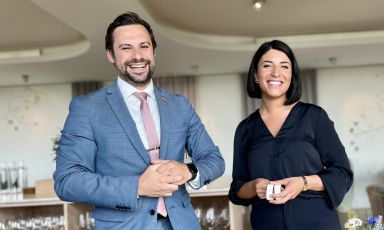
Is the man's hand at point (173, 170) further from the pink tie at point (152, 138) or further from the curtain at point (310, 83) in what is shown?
the curtain at point (310, 83)

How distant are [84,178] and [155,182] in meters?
0.19

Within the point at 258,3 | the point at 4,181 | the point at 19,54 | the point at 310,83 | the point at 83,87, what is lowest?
the point at 4,181

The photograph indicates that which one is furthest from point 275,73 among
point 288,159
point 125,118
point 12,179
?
point 12,179

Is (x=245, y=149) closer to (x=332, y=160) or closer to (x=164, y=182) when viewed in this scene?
(x=332, y=160)

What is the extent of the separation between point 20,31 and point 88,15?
73.7 inches

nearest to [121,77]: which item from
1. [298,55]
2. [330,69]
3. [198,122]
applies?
[198,122]

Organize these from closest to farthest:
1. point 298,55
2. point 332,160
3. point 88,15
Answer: point 332,160
point 88,15
point 298,55

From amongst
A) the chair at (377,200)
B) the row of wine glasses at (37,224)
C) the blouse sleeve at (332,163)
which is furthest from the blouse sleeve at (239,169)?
the chair at (377,200)

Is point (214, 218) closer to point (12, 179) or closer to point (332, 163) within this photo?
point (332, 163)

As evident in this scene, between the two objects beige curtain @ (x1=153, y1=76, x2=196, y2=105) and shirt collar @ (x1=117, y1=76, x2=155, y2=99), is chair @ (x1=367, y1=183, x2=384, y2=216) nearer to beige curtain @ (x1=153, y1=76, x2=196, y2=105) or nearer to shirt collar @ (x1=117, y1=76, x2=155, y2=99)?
shirt collar @ (x1=117, y1=76, x2=155, y2=99)

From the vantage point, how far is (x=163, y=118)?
141cm

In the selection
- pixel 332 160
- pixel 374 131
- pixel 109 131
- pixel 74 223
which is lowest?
pixel 74 223

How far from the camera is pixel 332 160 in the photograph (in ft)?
5.68

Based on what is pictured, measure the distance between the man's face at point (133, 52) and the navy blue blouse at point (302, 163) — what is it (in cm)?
63
